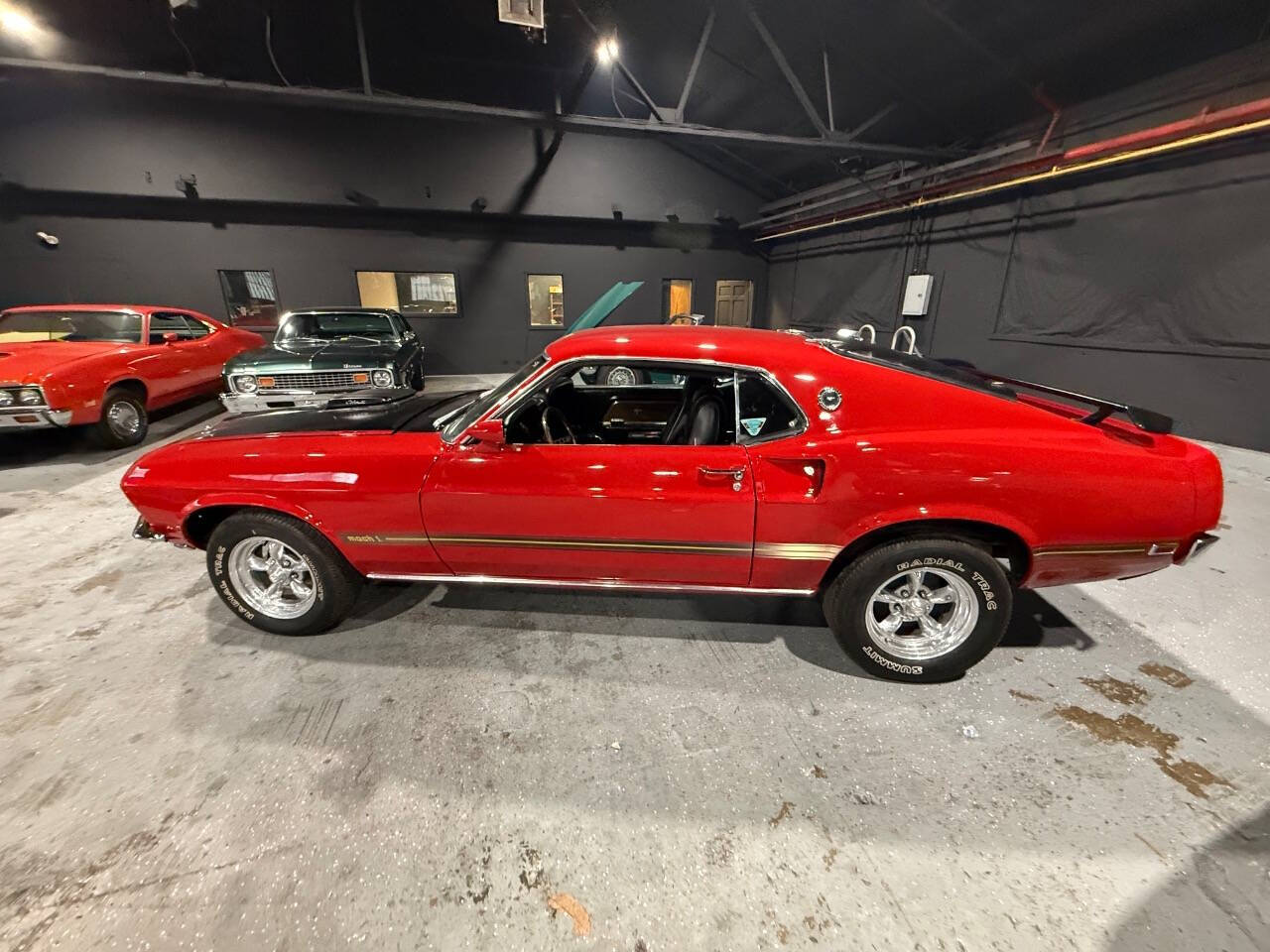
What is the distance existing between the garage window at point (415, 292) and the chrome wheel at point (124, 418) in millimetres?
5841

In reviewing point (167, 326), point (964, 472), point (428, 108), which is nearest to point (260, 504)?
point (964, 472)

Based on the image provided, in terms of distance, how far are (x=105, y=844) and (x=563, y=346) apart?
7.44 feet

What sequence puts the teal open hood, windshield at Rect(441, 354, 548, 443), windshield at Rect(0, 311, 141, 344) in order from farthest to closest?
the teal open hood
windshield at Rect(0, 311, 141, 344)
windshield at Rect(441, 354, 548, 443)

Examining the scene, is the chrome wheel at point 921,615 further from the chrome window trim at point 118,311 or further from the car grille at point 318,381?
the chrome window trim at point 118,311

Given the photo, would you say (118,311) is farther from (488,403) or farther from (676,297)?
(676,297)

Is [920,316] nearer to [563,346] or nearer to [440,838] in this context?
[563,346]

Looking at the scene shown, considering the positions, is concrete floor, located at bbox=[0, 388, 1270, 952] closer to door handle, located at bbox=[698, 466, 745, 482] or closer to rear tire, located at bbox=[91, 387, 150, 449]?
door handle, located at bbox=[698, 466, 745, 482]

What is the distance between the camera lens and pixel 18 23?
6.66 meters

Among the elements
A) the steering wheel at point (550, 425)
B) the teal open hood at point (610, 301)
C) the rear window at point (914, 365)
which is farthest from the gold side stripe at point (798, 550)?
the teal open hood at point (610, 301)

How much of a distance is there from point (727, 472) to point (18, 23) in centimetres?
1177

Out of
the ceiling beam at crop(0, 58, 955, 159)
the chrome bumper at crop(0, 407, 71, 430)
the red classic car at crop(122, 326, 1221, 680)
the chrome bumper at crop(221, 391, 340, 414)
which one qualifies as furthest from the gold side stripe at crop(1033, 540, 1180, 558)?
the chrome bumper at crop(0, 407, 71, 430)

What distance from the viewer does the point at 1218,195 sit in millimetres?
5129

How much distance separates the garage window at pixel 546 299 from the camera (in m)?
11.2

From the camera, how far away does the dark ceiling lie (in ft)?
17.4
